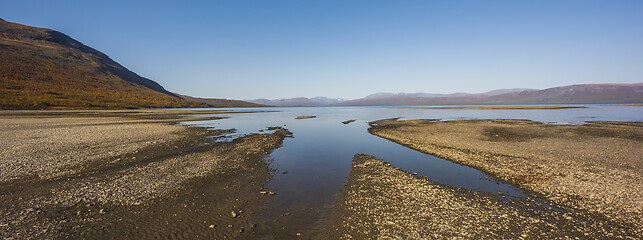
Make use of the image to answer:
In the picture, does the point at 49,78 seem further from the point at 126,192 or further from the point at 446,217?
the point at 446,217

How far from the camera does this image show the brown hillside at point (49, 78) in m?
91.6

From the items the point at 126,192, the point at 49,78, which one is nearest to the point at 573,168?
the point at 126,192

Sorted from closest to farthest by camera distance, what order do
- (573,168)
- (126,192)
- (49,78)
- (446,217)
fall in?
→ (446,217)
(126,192)
(573,168)
(49,78)

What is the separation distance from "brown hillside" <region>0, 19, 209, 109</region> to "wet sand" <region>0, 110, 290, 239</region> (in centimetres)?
10425

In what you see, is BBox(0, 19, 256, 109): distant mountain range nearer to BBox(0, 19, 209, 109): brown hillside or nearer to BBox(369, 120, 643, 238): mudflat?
BBox(0, 19, 209, 109): brown hillside

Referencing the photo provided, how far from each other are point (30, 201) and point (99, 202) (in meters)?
2.98

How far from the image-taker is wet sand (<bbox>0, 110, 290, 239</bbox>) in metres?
8.36

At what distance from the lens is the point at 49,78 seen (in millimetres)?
126562

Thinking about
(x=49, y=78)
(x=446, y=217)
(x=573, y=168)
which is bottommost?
(x=446, y=217)

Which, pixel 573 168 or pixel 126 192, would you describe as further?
pixel 573 168

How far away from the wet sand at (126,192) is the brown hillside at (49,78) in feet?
342

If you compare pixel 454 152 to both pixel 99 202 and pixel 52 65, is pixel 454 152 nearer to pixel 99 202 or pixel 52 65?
pixel 99 202

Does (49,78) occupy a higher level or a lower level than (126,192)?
higher

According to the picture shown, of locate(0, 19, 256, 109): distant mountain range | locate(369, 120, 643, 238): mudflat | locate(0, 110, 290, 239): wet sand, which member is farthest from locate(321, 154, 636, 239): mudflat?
locate(0, 19, 256, 109): distant mountain range
